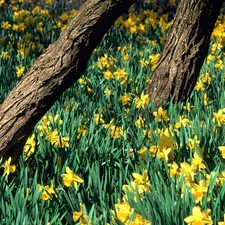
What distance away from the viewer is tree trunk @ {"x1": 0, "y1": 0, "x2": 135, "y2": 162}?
97.0 inches

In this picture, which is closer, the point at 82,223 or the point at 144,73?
the point at 82,223

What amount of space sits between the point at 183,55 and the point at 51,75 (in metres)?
1.30

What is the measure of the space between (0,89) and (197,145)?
66.8 inches

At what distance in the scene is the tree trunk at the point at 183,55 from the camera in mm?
3512

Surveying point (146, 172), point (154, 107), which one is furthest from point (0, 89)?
point (146, 172)

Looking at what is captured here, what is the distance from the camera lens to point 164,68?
11.7 feet

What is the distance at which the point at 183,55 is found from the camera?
3549 millimetres

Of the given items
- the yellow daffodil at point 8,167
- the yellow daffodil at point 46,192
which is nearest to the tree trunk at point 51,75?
the yellow daffodil at point 8,167

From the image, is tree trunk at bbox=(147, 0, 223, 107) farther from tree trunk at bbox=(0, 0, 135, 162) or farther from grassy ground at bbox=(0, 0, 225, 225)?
tree trunk at bbox=(0, 0, 135, 162)

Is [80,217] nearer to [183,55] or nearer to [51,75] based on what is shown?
[51,75]

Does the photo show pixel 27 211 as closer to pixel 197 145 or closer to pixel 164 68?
pixel 197 145

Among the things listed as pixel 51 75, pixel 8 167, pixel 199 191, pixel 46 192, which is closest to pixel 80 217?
pixel 46 192

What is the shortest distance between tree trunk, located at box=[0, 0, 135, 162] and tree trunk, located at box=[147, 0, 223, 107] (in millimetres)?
1056

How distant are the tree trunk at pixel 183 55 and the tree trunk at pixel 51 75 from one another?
1.06 m
